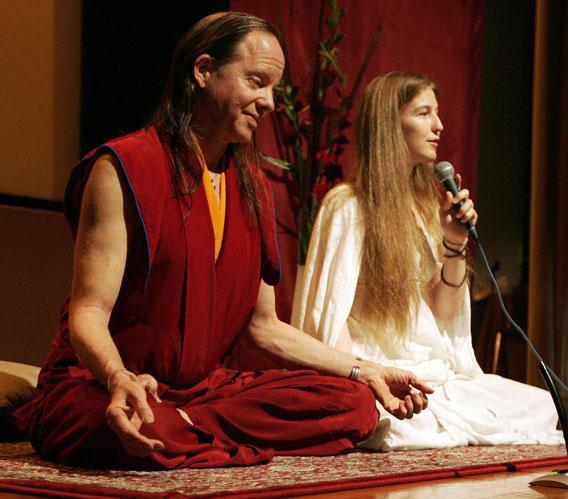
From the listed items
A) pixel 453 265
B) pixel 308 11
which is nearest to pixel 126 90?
pixel 308 11

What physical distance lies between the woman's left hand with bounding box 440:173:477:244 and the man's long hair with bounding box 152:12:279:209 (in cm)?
58

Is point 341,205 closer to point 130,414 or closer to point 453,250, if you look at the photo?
point 453,250

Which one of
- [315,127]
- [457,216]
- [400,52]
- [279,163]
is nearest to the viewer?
[457,216]

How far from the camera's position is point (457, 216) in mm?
2428

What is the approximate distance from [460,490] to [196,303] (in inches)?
26.5

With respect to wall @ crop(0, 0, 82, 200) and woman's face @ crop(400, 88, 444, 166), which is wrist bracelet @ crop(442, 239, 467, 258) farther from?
wall @ crop(0, 0, 82, 200)

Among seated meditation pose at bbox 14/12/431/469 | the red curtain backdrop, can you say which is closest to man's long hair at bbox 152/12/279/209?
seated meditation pose at bbox 14/12/431/469

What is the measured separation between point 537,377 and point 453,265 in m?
1.91

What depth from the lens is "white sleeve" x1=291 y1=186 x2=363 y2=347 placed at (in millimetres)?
2875

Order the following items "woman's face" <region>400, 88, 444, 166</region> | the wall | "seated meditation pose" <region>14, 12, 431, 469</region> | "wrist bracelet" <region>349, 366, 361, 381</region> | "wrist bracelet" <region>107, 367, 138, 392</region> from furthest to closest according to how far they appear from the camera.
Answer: the wall < "woman's face" <region>400, 88, 444, 166</region> < "wrist bracelet" <region>349, 366, 361, 381</region> < "seated meditation pose" <region>14, 12, 431, 469</region> < "wrist bracelet" <region>107, 367, 138, 392</region>

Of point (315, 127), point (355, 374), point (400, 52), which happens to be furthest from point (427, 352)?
point (400, 52)

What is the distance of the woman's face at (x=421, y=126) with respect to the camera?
3.12 m

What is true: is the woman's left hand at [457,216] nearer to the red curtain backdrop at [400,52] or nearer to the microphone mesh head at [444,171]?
the microphone mesh head at [444,171]

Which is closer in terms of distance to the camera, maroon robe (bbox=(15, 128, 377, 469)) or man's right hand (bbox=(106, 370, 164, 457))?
man's right hand (bbox=(106, 370, 164, 457))
